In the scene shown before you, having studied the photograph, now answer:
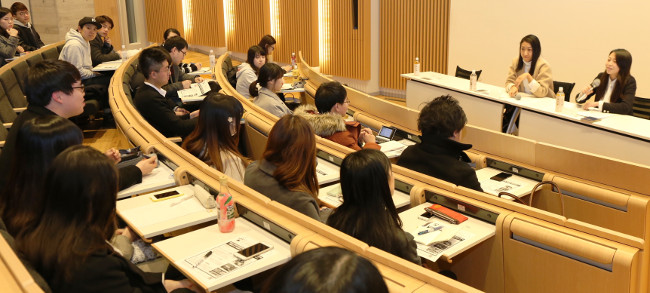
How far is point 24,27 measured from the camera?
9578 mm

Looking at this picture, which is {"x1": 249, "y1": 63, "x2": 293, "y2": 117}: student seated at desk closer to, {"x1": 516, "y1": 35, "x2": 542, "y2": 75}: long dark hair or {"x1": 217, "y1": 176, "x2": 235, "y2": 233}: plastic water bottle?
{"x1": 516, "y1": 35, "x2": 542, "y2": 75}: long dark hair

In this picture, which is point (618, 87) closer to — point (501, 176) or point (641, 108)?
point (641, 108)

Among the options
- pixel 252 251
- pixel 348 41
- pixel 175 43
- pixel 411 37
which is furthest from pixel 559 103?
pixel 348 41

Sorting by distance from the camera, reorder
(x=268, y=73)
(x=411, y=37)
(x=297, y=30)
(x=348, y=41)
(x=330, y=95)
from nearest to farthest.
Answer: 1. (x=330, y=95)
2. (x=268, y=73)
3. (x=411, y=37)
4. (x=348, y=41)
5. (x=297, y=30)

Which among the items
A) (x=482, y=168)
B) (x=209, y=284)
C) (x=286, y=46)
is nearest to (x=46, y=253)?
(x=209, y=284)

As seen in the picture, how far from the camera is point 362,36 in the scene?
11258 mm

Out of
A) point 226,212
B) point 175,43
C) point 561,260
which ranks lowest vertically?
point 561,260

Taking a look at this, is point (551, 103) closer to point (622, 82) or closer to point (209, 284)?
point (622, 82)

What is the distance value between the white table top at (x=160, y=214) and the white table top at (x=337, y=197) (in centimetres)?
79

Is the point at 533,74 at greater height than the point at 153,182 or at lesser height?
greater

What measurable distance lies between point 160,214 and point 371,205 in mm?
1289

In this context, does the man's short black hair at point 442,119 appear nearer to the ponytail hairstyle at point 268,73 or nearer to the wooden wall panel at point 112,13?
the ponytail hairstyle at point 268,73

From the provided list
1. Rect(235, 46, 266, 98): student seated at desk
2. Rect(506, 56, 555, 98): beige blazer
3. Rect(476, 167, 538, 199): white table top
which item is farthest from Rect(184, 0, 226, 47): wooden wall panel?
Rect(476, 167, 538, 199): white table top

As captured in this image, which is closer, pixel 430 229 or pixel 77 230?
pixel 77 230
